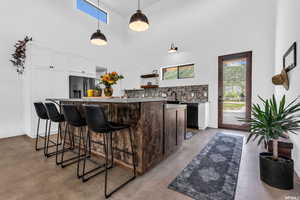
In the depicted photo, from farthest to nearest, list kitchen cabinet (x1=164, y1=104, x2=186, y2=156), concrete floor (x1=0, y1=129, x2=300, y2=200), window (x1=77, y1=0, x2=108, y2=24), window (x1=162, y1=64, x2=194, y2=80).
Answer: window (x1=77, y1=0, x2=108, y2=24) < window (x1=162, y1=64, x2=194, y2=80) < kitchen cabinet (x1=164, y1=104, x2=186, y2=156) < concrete floor (x1=0, y1=129, x2=300, y2=200)

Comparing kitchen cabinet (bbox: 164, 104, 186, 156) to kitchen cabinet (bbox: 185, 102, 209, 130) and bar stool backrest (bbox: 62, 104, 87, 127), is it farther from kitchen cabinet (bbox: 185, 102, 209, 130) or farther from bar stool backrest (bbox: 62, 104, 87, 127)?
kitchen cabinet (bbox: 185, 102, 209, 130)

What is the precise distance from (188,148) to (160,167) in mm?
990

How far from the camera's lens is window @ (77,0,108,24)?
5.00m

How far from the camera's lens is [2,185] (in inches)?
63.1

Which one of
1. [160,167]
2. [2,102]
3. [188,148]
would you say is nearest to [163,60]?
[188,148]

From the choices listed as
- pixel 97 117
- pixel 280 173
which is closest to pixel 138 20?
pixel 97 117

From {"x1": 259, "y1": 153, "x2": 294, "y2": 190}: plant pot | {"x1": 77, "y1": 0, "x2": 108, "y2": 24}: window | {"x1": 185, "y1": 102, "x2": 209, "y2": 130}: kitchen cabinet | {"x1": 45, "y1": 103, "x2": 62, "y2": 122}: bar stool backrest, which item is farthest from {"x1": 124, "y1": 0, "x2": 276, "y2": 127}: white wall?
{"x1": 45, "y1": 103, "x2": 62, "y2": 122}: bar stool backrest

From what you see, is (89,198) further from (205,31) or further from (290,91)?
(205,31)

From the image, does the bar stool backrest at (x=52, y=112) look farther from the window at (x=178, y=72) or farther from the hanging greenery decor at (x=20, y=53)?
the window at (x=178, y=72)

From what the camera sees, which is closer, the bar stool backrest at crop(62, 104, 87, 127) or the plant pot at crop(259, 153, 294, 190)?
the plant pot at crop(259, 153, 294, 190)

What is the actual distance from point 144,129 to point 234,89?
142 inches

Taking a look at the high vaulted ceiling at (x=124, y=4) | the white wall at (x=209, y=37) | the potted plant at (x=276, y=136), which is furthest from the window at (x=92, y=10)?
the potted plant at (x=276, y=136)

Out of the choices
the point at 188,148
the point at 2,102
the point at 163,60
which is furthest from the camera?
the point at 163,60

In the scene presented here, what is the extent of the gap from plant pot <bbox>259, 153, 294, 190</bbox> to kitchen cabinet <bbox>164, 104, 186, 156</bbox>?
1.30 metres
